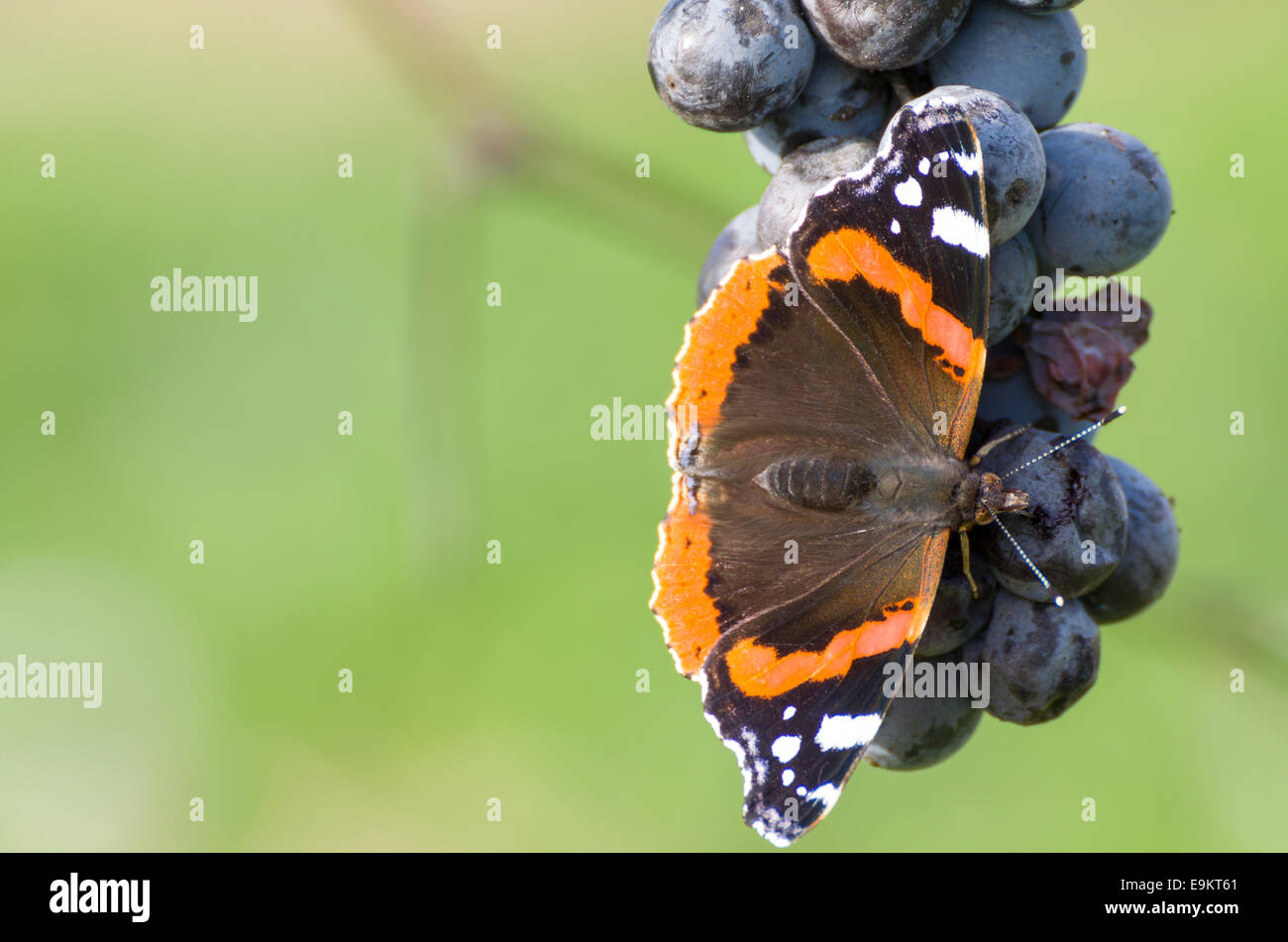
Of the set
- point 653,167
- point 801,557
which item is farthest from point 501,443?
point 801,557

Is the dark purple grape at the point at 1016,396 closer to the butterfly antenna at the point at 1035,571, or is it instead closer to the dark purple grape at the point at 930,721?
the butterfly antenna at the point at 1035,571

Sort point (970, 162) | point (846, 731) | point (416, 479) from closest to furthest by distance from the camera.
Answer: point (970, 162)
point (846, 731)
point (416, 479)

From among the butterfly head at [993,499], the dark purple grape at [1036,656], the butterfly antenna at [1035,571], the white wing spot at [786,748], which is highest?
the butterfly head at [993,499]

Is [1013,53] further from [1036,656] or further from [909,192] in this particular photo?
[1036,656]

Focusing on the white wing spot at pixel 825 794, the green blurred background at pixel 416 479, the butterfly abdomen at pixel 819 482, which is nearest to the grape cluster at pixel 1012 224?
the white wing spot at pixel 825 794

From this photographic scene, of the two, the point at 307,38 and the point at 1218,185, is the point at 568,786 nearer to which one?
the point at 1218,185

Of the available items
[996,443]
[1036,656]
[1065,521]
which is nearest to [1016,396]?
[996,443]
